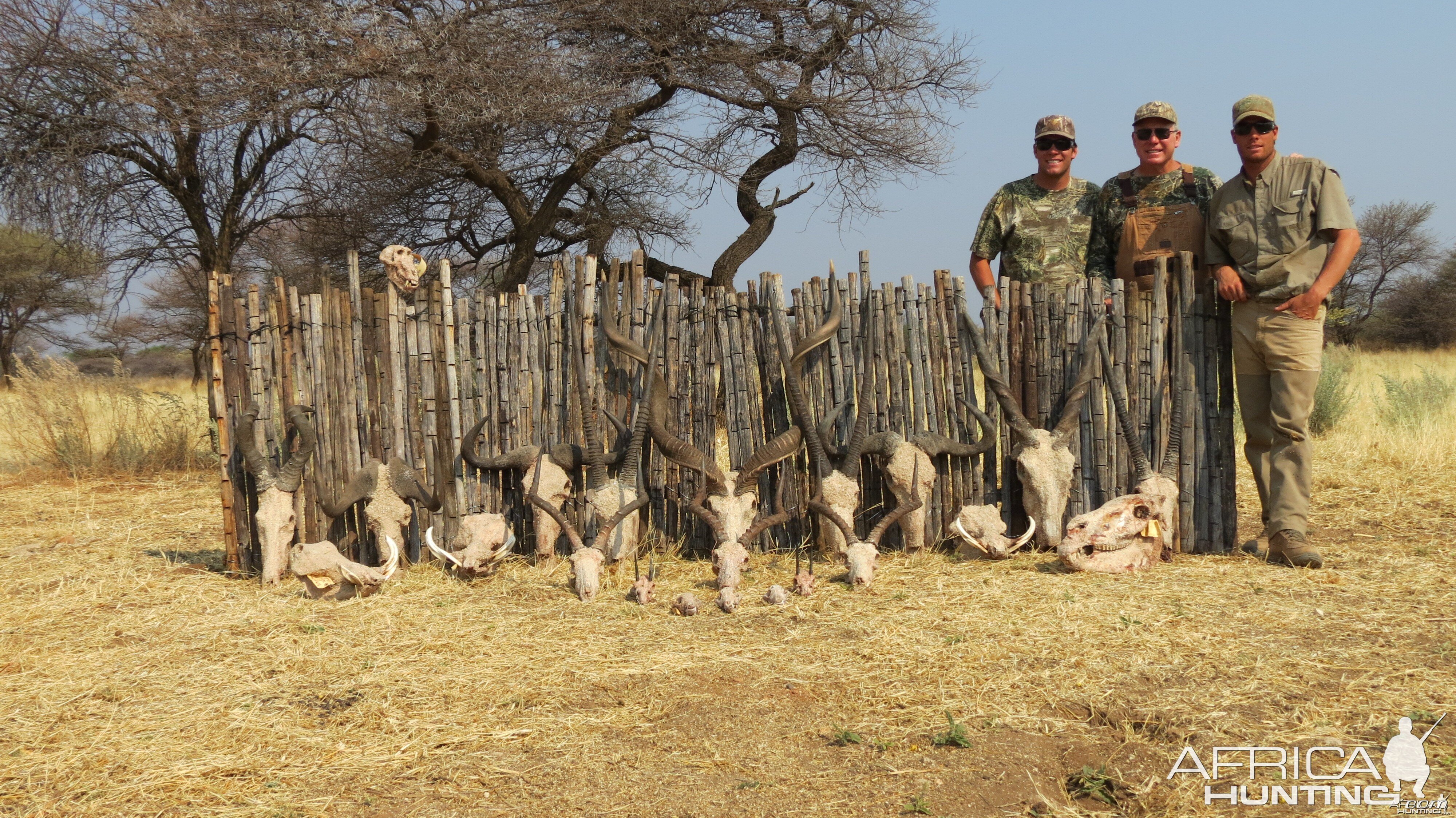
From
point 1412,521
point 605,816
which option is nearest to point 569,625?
point 605,816

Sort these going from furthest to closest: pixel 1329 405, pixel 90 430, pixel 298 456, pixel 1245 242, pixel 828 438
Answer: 1. pixel 90 430
2. pixel 1329 405
3. pixel 828 438
4. pixel 298 456
5. pixel 1245 242

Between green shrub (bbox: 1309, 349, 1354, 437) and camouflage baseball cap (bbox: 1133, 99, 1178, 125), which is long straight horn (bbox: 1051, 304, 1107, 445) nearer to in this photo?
camouflage baseball cap (bbox: 1133, 99, 1178, 125)

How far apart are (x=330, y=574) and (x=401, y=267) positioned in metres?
2.19

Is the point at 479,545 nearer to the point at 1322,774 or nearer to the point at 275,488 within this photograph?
the point at 275,488

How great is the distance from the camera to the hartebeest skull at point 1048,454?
5.84 meters

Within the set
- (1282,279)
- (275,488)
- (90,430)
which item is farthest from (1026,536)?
(90,430)

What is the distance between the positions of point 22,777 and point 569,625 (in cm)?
218

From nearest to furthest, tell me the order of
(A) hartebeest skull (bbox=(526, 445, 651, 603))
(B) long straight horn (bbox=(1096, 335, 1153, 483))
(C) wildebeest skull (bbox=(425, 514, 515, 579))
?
(A) hartebeest skull (bbox=(526, 445, 651, 603)), (C) wildebeest skull (bbox=(425, 514, 515, 579)), (B) long straight horn (bbox=(1096, 335, 1153, 483))

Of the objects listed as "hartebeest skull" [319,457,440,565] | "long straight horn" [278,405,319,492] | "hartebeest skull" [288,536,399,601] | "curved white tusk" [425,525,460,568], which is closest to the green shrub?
"curved white tusk" [425,525,460,568]

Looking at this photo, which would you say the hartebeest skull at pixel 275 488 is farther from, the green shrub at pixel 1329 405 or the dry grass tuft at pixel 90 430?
the green shrub at pixel 1329 405

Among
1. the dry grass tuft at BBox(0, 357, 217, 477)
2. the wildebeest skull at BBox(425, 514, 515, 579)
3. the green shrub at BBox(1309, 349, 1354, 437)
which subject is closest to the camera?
the wildebeest skull at BBox(425, 514, 515, 579)

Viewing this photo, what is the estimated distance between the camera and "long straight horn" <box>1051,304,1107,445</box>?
230 inches

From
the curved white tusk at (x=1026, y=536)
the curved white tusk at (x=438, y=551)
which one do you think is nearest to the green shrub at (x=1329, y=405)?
the curved white tusk at (x=1026, y=536)

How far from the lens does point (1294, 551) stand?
553 centimetres
